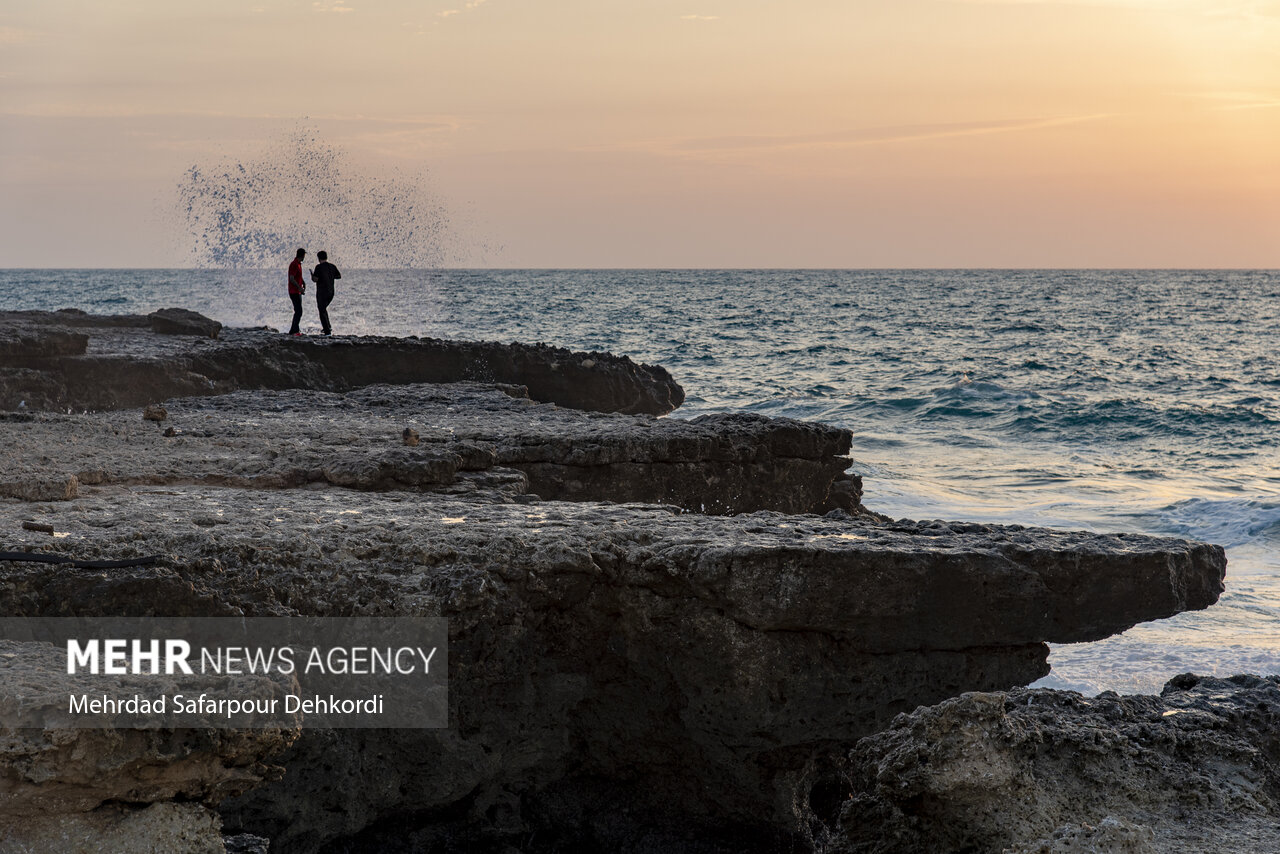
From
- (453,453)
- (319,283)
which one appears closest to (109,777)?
(453,453)

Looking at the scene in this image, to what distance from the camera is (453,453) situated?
5.30 m

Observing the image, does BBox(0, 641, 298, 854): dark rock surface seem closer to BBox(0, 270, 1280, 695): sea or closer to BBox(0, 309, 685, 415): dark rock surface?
BBox(0, 270, 1280, 695): sea

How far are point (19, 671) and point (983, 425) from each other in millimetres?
15931

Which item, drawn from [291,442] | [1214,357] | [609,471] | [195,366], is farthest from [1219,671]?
[1214,357]

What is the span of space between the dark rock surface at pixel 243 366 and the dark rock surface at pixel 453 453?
1.79m

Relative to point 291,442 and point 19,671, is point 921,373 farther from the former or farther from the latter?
point 19,671

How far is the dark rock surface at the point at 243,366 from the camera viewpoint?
8734 millimetres

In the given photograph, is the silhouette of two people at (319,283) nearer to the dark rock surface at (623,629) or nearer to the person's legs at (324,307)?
the person's legs at (324,307)

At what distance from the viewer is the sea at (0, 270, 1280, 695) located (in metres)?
8.09

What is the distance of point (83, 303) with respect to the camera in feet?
149

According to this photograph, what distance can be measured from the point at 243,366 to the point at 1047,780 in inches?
332

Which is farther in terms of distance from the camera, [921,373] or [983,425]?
[921,373]

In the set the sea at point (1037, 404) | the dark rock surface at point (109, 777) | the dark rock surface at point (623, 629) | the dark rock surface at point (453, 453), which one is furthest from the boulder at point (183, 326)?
the dark rock surface at point (109, 777)

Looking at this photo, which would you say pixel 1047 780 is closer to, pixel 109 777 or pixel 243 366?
pixel 109 777
